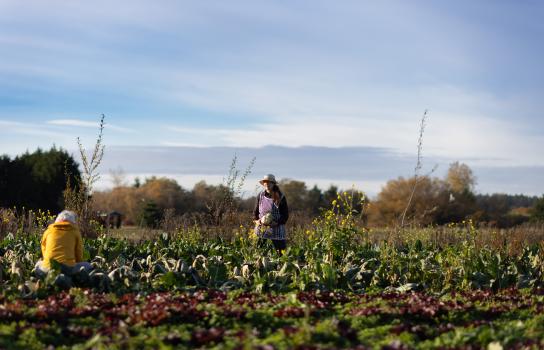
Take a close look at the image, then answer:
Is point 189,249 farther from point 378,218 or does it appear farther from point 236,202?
point 378,218

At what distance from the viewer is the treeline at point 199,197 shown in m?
33.5

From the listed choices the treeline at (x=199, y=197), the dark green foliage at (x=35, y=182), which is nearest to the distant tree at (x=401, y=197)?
the treeline at (x=199, y=197)

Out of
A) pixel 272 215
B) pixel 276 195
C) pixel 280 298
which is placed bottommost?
pixel 280 298

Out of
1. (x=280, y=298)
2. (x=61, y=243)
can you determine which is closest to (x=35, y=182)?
(x=61, y=243)

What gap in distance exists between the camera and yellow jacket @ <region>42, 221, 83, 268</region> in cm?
815

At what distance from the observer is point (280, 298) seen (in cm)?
745

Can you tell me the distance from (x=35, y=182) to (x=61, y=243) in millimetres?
27305

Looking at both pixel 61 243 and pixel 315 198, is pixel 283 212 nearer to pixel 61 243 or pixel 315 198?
pixel 61 243

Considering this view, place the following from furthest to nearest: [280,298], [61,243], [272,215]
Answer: [272,215], [61,243], [280,298]

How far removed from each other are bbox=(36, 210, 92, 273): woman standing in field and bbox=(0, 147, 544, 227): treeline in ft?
63.5

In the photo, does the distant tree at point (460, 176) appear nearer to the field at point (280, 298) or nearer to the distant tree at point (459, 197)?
the distant tree at point (459, 197)

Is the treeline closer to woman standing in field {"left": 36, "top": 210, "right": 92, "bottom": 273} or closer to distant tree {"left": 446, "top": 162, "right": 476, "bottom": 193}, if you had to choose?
distant tree {"left": 446, "top": 162, "right": 476, "bottom": 193}

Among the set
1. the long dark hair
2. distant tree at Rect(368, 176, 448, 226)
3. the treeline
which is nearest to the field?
the long dark hair

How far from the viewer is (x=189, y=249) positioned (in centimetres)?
1078
